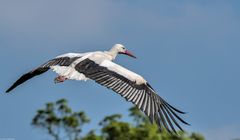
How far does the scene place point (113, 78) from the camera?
60.4 feet

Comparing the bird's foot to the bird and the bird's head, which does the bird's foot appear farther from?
the bird's head

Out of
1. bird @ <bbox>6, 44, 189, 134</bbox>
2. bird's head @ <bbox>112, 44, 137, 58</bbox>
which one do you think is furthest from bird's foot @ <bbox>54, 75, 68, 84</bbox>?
bird's head @ <bbox>112, 44, 137, 58</bbox>

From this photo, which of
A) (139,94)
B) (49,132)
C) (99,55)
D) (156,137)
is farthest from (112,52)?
(49,132)

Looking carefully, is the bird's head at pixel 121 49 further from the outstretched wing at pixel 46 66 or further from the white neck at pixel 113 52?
the outstretched wing at pixel 46 66

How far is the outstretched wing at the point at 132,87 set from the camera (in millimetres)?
17641

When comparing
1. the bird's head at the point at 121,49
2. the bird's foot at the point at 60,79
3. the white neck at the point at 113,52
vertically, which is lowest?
the bird's foot at the point at 60,79

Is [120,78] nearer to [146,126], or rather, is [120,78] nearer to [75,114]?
[146,126]

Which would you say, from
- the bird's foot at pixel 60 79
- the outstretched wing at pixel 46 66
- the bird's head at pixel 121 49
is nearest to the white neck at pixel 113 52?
the bird's head at pixel 121 49

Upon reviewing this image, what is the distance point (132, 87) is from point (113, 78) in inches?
16.4

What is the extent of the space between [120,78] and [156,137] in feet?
18.9

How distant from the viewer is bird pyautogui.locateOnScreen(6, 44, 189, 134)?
1767 centimetres

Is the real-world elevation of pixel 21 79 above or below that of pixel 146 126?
below

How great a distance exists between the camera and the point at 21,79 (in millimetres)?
19391

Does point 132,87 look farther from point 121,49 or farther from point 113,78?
point 121,49
